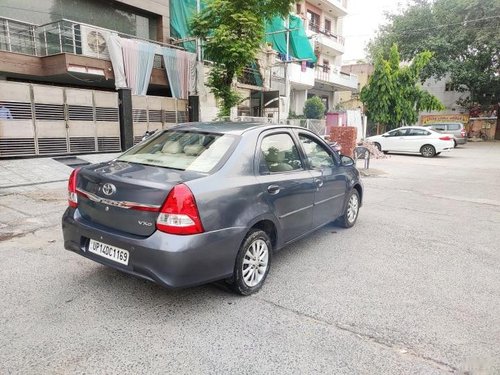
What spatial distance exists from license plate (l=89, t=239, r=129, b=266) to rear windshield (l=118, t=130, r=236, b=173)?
2.62ft

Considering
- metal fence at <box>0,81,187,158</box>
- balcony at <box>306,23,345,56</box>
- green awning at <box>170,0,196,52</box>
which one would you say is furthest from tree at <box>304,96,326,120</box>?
metal fence at <box>0,81,187,158</box>

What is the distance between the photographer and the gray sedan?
274 cm

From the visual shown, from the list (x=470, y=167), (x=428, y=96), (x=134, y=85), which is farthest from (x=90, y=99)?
(x=428, y=96)

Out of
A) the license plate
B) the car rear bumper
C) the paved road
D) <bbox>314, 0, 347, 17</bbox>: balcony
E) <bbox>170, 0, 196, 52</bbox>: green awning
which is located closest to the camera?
the paved road

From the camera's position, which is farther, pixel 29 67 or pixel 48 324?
pixel 29 67

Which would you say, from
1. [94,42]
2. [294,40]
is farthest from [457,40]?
[94,42]

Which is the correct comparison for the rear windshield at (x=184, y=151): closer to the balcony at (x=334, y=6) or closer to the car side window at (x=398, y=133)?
the car side window at (x=398, y=133)

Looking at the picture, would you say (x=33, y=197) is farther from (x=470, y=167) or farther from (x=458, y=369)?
(x=470, y=167)

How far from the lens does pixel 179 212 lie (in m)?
2.72

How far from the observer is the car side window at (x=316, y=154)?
4.29 metres

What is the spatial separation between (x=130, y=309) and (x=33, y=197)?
5.07 metres

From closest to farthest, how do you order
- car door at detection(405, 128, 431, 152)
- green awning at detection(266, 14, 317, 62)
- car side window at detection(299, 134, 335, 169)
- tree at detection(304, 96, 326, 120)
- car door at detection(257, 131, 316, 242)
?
car door at detection(257, 131, 316, 242) → car side window at detection(299, 134, 335, 169) → car door at detection(405, 128, 431, 152) → green awning at detection(266, 14, 317, 62) → tree at detection(304, 96, 326, 120)

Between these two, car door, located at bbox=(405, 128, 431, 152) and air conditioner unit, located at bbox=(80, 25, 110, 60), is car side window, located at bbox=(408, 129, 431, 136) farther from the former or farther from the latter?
air conditioner unit, located at bbox=(80, 25, 110, 60)

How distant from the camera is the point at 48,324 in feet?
9.07
